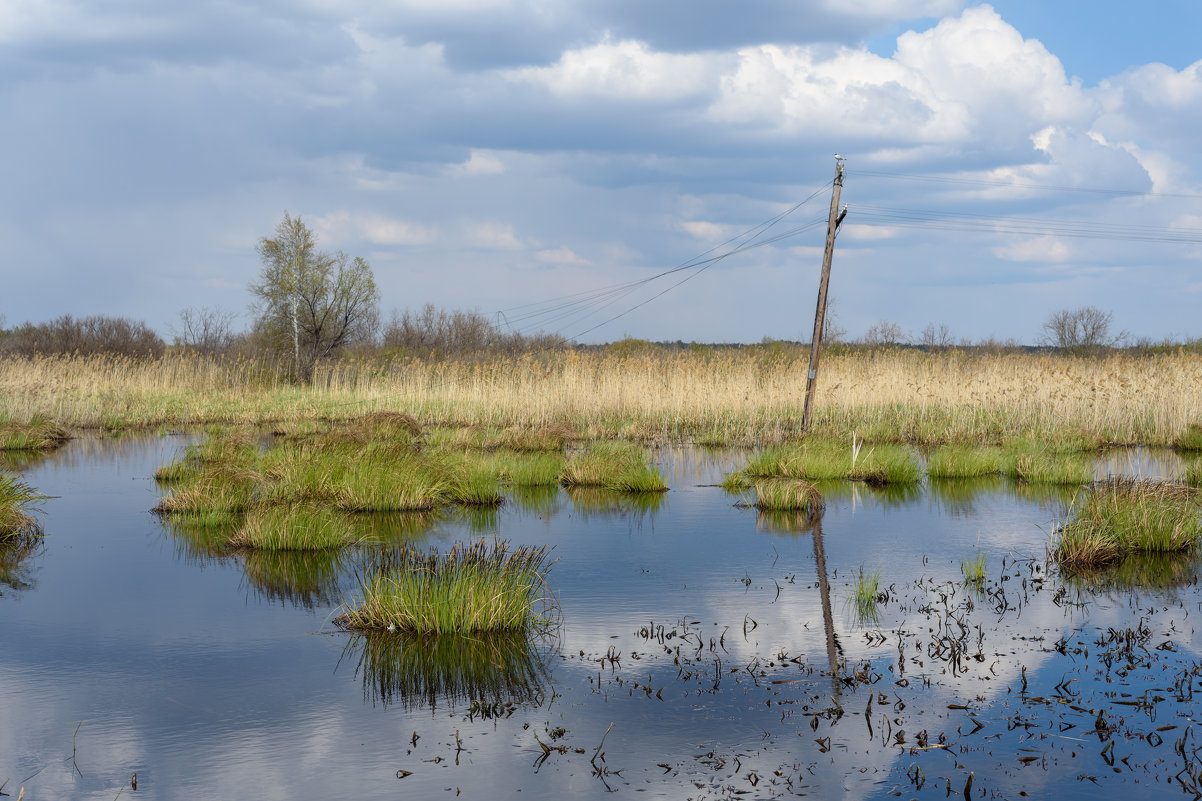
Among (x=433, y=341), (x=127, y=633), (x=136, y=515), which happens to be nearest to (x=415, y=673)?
(x=127, y=633)

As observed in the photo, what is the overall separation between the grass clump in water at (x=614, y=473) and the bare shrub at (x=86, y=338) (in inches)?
1255

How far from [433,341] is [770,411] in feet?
87.0

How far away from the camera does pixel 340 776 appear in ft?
15.4

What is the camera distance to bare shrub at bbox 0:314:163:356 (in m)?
42.2

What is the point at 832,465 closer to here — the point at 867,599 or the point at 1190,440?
the point at 867,599

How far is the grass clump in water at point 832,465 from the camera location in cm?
1500

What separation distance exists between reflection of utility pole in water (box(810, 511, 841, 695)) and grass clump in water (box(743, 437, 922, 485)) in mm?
3336

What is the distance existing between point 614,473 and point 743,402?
28.4 feet

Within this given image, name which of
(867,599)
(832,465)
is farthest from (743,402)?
(867,599)

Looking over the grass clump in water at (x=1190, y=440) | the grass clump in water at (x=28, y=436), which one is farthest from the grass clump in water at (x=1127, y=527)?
the grass clump in water at (x=28, y=436)

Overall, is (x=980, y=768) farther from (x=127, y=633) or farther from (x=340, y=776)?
(x=127, y=633)

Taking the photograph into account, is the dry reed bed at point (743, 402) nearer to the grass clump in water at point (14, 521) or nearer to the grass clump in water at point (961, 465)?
the grass clump in water at point (961, 465)

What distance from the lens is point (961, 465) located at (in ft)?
52.5

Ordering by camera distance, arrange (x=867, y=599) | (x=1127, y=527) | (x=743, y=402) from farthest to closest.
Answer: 1. (x=743, y=402)
2. (x=1127, y=527)
3. (x=867, y=599)
